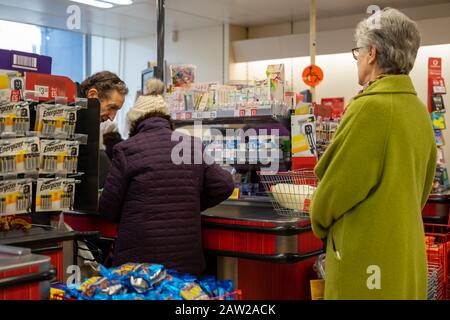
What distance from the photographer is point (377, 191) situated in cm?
226

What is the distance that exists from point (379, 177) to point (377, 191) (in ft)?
0.18

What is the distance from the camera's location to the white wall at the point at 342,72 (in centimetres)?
802

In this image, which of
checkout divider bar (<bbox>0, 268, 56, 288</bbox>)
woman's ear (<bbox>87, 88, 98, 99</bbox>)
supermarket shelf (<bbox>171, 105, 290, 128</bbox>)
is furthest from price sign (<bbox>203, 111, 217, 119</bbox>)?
checkout divider bar (<bbox>0, 268, 56, 288</bbox>)

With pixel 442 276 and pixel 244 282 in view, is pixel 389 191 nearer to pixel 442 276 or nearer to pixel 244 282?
pixel 244 282

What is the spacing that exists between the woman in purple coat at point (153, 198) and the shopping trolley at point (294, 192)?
0.52 metres

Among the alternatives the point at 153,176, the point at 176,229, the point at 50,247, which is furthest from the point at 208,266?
the point at 50,247

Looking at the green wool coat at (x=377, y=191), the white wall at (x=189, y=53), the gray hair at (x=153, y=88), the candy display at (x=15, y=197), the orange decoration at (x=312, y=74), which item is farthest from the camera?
the white wall at (x=189, y=53)

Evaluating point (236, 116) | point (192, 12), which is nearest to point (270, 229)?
point (236, 116)

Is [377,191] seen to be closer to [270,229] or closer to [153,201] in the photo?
[270,229]

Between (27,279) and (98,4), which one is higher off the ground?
(98,4)

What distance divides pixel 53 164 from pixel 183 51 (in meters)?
7.47

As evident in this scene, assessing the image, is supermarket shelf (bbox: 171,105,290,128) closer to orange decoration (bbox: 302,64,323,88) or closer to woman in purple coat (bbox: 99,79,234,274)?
woman in purple coat (bbox: 99,79,234,274)

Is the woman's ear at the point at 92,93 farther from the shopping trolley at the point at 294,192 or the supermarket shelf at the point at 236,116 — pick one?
the shopping trolley at the point at 294,192

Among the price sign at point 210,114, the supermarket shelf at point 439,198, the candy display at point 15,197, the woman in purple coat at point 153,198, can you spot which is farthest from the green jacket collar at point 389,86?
the supermarket shelf at point 439,198
